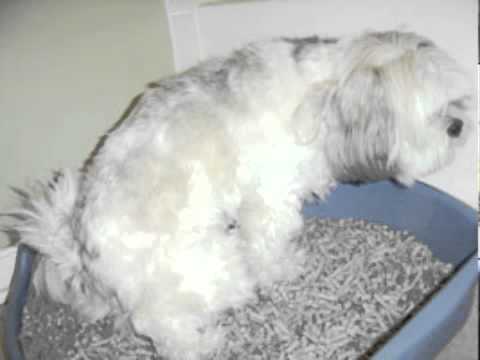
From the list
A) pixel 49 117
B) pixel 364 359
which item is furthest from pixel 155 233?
pixel 49 117

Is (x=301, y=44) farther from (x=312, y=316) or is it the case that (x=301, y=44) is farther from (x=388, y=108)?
(x=312, y=316)

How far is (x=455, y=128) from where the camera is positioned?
177cm

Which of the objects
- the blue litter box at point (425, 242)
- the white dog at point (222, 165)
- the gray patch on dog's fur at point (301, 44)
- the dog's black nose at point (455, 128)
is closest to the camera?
the blue litter box at point (425, 242)

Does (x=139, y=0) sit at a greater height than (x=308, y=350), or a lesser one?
greater

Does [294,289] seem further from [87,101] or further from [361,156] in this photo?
[87,101]

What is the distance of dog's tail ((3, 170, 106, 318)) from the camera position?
1.78 meters

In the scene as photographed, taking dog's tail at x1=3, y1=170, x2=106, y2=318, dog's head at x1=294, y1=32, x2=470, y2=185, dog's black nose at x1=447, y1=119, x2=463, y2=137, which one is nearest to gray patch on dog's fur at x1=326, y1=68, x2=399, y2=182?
dog's head at x1=294, y1=32, x2=470, y2=185

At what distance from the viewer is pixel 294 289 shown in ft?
7.45

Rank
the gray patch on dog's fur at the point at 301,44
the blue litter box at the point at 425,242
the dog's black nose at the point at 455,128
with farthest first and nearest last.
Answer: the gray patch on dog's fur at the point at 301,44 < the dog's black nose at the point at 455,128 < the blue litter box at the point at 425,242

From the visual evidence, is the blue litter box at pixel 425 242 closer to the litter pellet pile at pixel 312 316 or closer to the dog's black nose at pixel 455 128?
the litter pellet pile at pixel 312 316

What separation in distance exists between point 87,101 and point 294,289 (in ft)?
5.99

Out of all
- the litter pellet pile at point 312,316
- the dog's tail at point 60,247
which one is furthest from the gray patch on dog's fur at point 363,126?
the dog's tail at point 60,247

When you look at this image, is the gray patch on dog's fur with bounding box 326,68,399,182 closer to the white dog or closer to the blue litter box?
the white dog

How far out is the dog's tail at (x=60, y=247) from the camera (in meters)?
1.78
